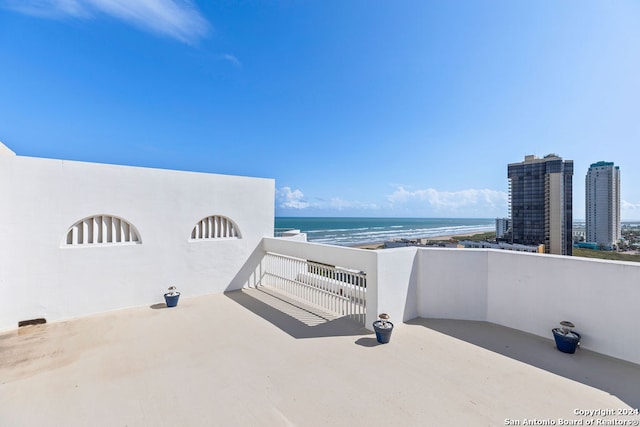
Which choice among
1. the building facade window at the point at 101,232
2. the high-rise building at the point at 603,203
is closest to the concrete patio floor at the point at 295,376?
the building facade window at the point at 101,232

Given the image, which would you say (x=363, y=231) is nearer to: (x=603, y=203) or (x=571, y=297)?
(x=603, y=203)

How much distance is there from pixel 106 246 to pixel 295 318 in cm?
402

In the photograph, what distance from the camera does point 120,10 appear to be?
198 inches

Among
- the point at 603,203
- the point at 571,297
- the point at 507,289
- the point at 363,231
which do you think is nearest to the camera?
the point at 571,297

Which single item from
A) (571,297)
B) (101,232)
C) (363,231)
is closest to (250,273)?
(101,232)

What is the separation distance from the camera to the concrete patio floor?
2.18 metres

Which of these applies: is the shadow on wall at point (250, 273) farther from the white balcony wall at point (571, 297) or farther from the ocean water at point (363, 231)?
the ocean water at point (363, 231)

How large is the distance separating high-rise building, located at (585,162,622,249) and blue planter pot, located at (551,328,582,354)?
21947 mm

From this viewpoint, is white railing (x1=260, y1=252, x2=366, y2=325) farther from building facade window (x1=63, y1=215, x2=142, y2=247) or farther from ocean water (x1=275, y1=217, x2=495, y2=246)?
ocean water (x1=275, y1=217, x2=495, y2=246)

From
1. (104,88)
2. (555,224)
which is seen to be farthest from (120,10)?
(555,224)

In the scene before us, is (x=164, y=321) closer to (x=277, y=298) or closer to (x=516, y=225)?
(x=277, y=298)

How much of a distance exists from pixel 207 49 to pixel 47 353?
26.0 feet

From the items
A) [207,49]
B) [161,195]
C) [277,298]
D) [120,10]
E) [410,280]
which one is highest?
[207,49]

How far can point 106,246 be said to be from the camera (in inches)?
190
